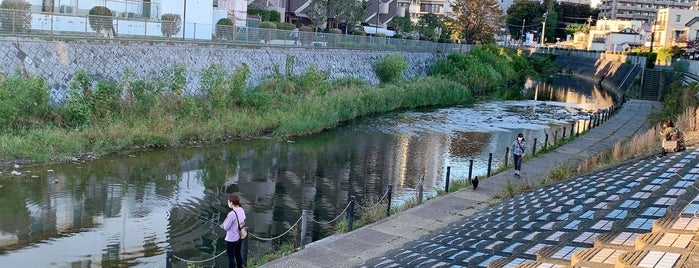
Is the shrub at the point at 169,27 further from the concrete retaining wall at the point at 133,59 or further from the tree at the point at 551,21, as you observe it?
the tree at the point at 551,21

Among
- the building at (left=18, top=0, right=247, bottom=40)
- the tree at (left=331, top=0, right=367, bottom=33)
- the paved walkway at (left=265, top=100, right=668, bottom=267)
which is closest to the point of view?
the paved walkway at (left=265, top=100, right=668, bottom=267)

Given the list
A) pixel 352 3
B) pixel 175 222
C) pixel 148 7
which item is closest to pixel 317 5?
pixel 352 3

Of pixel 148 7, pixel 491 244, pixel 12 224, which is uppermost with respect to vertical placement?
pixel 148 7

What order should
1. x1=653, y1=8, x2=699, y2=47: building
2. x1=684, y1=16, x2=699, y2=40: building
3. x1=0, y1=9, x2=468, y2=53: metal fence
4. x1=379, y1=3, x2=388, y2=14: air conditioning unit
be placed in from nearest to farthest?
x1=0, y1=9, x2=468, y2=53: metal fence → x1=379, y1=3, x2=388, y2=14: air conditioning unit → x1=684, y1=16, x2=699, y2=40: building → x1=653, y1=8, x2=699, y2=47: building

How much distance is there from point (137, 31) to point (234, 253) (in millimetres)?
20660

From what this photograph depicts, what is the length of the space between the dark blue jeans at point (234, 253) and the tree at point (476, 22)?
240ft

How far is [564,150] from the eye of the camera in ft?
86.8

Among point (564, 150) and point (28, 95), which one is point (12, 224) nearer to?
point (28, 95)

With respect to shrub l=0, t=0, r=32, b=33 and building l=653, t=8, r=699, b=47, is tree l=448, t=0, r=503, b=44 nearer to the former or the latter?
building l=653, t=8, r=699, b=47

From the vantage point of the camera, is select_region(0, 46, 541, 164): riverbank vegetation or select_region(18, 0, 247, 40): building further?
select_region(18, 0, 247, 40): building

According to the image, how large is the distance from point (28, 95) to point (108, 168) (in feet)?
13.8

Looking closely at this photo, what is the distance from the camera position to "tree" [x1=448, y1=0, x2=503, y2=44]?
82.1 metres

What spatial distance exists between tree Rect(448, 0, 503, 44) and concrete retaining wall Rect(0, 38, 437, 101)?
140ft

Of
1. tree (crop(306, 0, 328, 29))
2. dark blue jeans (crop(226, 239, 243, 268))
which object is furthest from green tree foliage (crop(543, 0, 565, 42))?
dark blue jeans (crop(226, 239, 243, 268))
